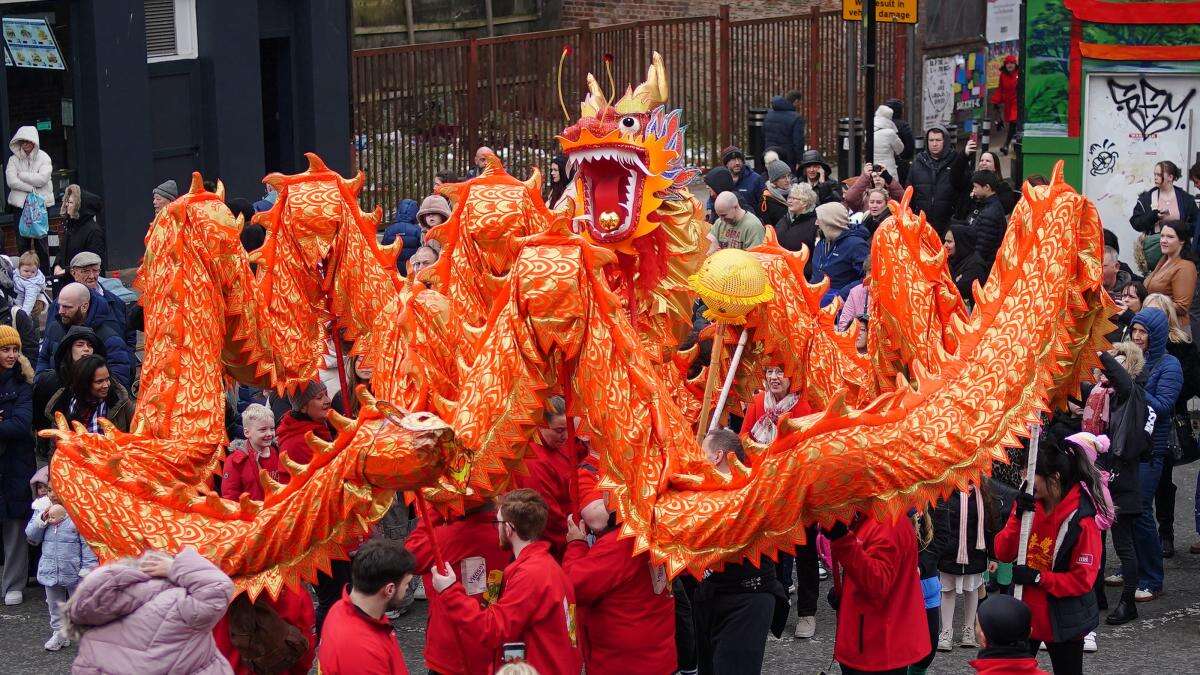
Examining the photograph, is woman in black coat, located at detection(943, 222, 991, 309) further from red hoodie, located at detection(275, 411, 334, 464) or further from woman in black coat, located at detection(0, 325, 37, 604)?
woman in black coat, located at detection(0, 325, 37, 604)

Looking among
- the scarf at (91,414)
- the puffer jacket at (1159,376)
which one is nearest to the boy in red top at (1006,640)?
the puffer jacket at (1159,376)

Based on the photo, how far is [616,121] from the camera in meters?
6.59

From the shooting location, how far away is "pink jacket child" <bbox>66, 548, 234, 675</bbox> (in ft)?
A: 15.1

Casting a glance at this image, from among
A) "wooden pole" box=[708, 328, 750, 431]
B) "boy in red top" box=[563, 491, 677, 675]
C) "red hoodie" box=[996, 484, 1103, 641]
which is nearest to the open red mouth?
"wooden pole" box=[708, 328, 750, 431]

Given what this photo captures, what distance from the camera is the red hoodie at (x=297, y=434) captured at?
25.3 ft

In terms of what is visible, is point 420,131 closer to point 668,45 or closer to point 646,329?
point 668,45

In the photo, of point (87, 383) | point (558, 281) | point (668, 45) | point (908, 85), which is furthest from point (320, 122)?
point (558, 281)

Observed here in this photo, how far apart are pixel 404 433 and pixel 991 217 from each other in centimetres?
784

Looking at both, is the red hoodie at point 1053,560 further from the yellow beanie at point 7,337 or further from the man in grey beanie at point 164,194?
the man in grey beanie at point 164,194

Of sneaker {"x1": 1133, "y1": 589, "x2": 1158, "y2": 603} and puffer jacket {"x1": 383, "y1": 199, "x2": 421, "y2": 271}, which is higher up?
puffer jacket {"x1": 383, "y1": 199, "x2": 421, "y2": 271}

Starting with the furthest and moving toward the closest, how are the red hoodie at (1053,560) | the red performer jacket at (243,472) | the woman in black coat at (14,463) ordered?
the woman in black coat at (14,463) → the red performer jacket at (243,472) → the red hoodie at (1053,560)

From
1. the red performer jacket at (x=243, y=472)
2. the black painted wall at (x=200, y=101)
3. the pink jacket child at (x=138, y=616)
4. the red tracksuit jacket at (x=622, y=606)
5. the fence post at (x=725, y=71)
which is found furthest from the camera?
the fence post at (x=725, y=71)

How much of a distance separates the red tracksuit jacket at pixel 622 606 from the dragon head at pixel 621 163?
1321 mm

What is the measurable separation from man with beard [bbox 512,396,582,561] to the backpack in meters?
8.22
